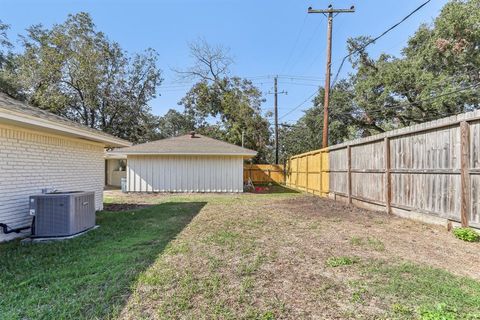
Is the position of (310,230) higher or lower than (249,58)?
lower

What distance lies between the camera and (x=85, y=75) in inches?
850

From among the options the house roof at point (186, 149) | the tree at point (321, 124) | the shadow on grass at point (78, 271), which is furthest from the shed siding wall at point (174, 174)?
the tree at point (321, 124)

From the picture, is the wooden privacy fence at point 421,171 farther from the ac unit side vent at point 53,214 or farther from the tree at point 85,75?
the tree at point 85,75

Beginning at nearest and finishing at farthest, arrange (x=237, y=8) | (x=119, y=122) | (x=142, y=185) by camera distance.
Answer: (x=237, y=8), (x=142, y=185), (x=119, y=122)

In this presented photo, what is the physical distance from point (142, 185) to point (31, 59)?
1513 centimetres

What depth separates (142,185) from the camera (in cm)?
1474

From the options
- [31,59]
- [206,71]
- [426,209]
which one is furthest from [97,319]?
[206,71]

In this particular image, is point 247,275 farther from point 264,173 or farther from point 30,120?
point 264,173

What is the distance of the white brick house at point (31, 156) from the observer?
5.04 meters

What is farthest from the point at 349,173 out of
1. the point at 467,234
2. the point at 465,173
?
the point at 467,234

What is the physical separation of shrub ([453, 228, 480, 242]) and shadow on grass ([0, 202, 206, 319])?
4858mm

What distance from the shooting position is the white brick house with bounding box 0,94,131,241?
198 inches

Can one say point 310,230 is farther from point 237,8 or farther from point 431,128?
point 237,8

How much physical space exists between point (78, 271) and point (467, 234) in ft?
19.0
